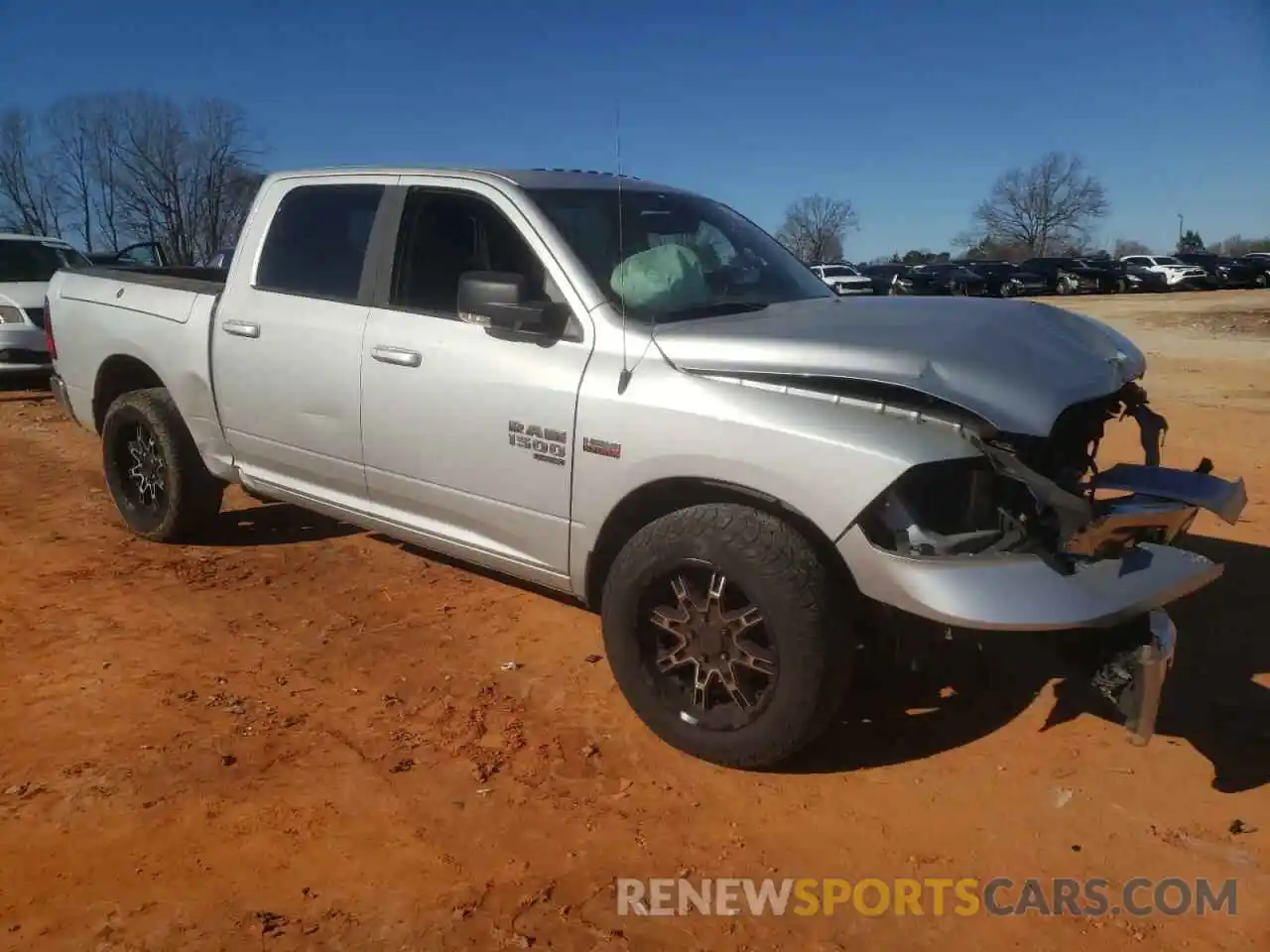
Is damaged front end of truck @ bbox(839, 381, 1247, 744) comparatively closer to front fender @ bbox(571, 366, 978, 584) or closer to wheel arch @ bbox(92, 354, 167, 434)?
front fender @ bbox(571, 366, 978, 584)

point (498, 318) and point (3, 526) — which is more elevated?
point (498, 318)

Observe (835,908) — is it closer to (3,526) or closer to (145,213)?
(3,526)

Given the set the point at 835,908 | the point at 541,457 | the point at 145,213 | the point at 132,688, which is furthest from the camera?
the point at 145,213

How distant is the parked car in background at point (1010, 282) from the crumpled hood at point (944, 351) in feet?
114

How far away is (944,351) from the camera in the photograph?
3.09 metres

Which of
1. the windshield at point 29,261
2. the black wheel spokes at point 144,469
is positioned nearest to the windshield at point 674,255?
the black wheel spokes at point 144,469

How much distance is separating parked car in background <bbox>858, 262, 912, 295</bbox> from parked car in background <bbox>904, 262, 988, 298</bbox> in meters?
0.21

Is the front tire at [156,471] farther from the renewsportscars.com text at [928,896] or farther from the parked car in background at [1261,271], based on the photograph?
the parked car in background at [1261,271]

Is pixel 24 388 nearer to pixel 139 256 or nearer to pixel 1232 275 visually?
pixel 139 256

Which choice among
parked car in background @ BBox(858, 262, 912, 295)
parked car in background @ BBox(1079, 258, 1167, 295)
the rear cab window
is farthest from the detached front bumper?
parked car in background @ BBox(1079, 258, 1167, 295)

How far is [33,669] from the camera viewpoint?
409cm

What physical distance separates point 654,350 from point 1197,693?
2447mm

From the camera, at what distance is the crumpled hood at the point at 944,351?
295 centimetres

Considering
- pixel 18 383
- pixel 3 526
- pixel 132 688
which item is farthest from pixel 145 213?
pixel 132 688
